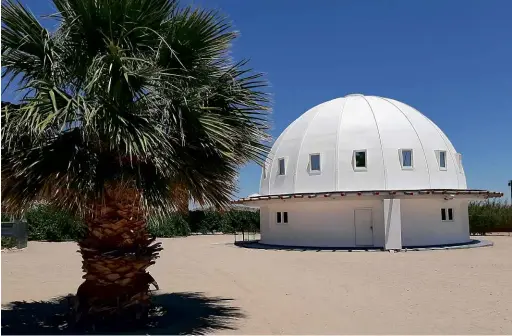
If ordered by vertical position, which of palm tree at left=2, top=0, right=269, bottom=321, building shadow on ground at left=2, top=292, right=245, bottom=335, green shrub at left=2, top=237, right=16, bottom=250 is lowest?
building shadow on ground at left=2, top=292, right=245, bottom=335

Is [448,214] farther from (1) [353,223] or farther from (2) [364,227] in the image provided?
(1) [353,223]

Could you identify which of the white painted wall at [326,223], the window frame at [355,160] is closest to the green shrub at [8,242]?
the white painted wall at [326,223]

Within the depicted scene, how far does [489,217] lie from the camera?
3675 cm

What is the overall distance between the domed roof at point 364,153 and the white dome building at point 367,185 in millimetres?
52

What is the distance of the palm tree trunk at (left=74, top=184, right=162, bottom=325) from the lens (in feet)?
24.1

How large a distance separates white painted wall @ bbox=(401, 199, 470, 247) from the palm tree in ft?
60.6

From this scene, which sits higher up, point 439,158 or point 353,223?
point 439,158

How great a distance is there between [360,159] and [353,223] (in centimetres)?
343

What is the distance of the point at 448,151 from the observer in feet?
89.2

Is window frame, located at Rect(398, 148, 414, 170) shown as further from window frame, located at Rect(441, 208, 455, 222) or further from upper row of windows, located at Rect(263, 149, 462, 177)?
window frame, located at Rect(441, 208, 455, 222)

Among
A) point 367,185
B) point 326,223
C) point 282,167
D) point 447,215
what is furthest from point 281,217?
point 447,215

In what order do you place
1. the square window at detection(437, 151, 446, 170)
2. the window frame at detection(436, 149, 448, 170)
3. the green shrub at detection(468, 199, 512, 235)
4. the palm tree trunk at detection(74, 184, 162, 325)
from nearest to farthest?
the palm tree trunk at detection(74, 184, 162, 325) < the window frame at detection(436, 149, 448, 170) < the square window at detection(437, 151, 446, 170) < the green shrub at detection(468, 199, 512, 235)

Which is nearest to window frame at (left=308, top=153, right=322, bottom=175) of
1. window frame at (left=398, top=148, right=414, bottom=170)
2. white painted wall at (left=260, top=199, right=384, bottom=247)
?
white painted wall at (left=260, top=199, right=384, bottom=247)

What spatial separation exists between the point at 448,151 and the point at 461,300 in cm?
1880
